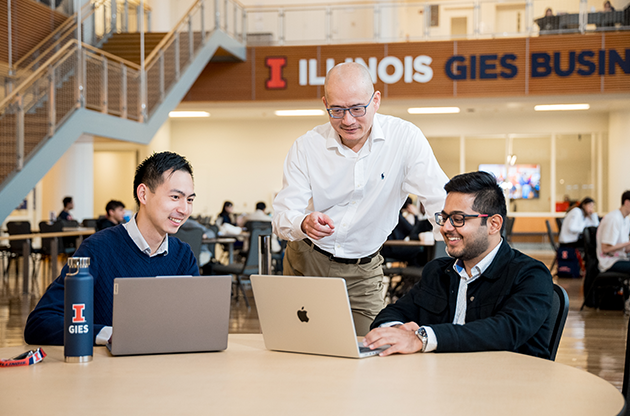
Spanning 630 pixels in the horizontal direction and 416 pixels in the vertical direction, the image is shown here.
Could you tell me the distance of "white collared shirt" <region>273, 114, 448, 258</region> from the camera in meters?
2.54

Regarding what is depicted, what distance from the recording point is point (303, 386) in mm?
1438

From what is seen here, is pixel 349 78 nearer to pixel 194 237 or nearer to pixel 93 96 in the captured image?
pixel 194 237

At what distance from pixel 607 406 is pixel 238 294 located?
645 cm

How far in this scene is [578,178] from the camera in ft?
49.9

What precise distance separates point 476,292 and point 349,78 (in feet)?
2.76

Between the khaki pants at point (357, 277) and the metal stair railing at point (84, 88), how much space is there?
19.1ft

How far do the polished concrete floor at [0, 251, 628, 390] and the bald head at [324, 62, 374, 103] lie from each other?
2.68 m

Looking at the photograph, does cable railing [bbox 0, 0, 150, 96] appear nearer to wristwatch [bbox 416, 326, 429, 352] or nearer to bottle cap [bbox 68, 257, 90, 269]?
bottle cap [bbox 68, 257, 90, 269]

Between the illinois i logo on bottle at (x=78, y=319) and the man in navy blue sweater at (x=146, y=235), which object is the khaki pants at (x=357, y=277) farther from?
the illinois i logo on bottle at (x=78, y=319)

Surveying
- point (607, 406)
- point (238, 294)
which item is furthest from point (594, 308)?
point (607, 406)

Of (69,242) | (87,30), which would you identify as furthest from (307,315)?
(87,30)

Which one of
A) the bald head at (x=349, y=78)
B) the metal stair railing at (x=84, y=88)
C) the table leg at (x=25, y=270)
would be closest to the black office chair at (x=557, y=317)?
the bald head at (x=349, y=78)

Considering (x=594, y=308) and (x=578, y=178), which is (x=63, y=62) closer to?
(x=594, y=308)

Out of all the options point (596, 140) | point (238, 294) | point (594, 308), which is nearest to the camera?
point (594, 308)
